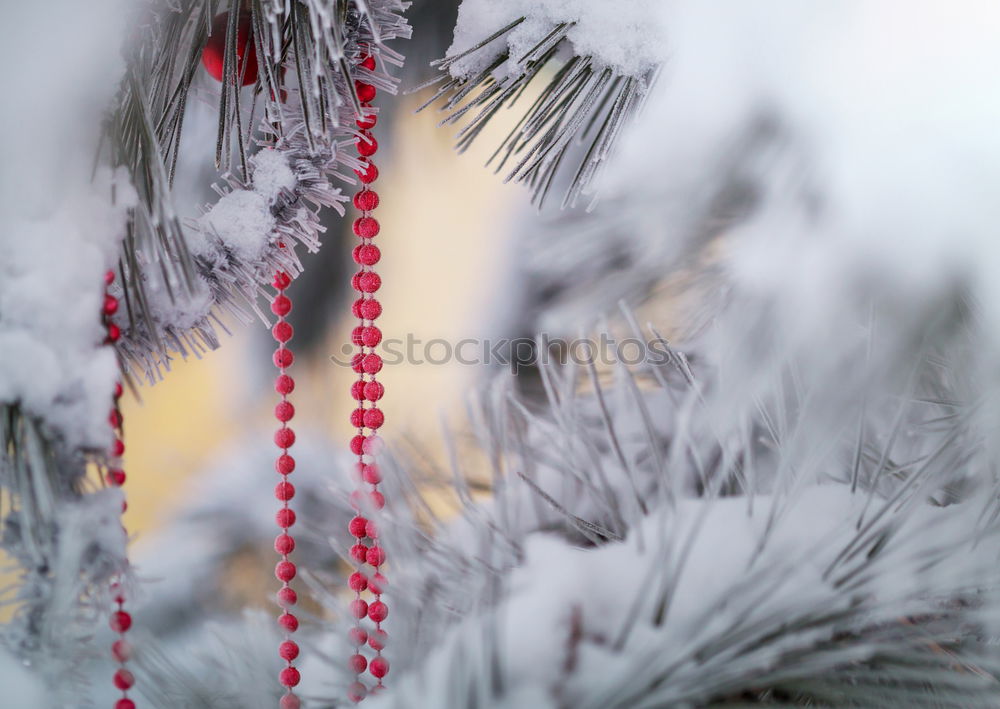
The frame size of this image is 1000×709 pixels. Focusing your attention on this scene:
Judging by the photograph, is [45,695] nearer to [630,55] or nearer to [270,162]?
[270,162]

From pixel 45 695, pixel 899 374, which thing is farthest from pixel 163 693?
pixel 899 374

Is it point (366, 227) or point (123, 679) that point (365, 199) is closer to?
point (366, 227)

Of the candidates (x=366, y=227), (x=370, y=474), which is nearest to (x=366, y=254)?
(x=366, y=227)

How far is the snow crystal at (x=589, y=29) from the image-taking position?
293 mm

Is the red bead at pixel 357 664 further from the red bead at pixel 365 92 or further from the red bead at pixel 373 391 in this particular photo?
the red bead at pixel 365 92

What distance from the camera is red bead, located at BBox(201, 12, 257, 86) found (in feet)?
0.99

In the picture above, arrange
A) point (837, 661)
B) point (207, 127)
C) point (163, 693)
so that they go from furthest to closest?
point (207, 127), point (163, 693), point (837, 661)

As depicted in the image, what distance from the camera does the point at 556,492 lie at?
30 cm

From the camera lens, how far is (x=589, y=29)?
30 centimetres

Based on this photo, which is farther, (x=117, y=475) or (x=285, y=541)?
(x=285, y=541)

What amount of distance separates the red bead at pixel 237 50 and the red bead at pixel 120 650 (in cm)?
25

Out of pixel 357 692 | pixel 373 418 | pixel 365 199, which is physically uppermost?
pixel 365 199

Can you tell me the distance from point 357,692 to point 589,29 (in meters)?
0.31

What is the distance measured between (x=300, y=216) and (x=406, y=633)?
0.18 meters
